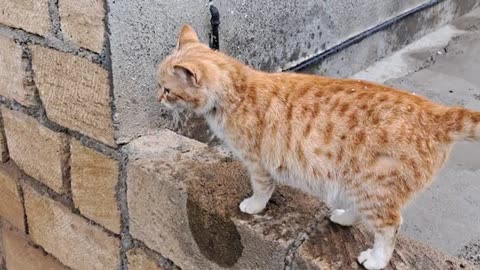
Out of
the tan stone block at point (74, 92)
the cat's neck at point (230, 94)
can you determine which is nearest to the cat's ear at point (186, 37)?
the cat's neck at point (230, 94)

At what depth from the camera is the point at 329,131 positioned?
157 centimetres

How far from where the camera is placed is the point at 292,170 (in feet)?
5.41

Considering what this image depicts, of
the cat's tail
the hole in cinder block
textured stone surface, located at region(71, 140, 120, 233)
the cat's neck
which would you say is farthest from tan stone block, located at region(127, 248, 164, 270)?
the cat's tail

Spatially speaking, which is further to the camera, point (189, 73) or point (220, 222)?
point (220, 222)

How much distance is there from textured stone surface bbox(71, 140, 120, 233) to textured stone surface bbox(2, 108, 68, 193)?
0.07 meters

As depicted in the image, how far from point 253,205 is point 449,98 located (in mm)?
2043

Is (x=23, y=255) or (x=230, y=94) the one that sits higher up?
(x=230, y=94)

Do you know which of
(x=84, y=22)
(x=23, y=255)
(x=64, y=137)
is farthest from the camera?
(x=23, y=255)

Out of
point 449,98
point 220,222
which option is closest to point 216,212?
point 220,222

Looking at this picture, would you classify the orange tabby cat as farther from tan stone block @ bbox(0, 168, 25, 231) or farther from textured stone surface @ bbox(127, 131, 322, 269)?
tan stone block @ bbox(0, 168, 25, 231)

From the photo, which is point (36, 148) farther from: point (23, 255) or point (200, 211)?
point (200, 211)

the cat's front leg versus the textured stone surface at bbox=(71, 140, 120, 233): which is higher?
the cat's front leg

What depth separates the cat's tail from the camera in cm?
143

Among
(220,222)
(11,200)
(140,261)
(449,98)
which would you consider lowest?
(11,200)
